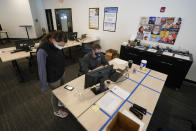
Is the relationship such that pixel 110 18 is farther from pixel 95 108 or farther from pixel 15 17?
pixel 15 17

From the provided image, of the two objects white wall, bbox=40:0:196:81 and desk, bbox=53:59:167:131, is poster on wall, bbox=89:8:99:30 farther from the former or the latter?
desk, bbox=53:59:167:131

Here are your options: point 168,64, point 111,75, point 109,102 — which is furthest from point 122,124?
point 168,64

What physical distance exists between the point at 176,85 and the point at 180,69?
1.49 feet

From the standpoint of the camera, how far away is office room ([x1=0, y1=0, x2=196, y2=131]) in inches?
49.2

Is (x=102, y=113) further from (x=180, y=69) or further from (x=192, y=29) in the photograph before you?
(x=192, y=29)

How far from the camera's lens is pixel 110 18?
12.6ft

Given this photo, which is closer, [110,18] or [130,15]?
[130,15]

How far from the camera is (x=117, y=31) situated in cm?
384

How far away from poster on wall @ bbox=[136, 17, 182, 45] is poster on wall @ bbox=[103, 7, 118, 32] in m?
1.01

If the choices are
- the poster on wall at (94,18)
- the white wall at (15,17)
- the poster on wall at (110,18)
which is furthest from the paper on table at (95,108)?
the white wall at (15,17)

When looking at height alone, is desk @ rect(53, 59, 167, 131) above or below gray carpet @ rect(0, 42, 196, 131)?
above

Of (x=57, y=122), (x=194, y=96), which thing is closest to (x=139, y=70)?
(x=194, y=96)

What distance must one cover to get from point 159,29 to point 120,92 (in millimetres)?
2561

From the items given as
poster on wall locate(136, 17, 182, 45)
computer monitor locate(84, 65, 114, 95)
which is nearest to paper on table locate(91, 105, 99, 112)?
computer monitor locate(84, 65, 114, 95)
